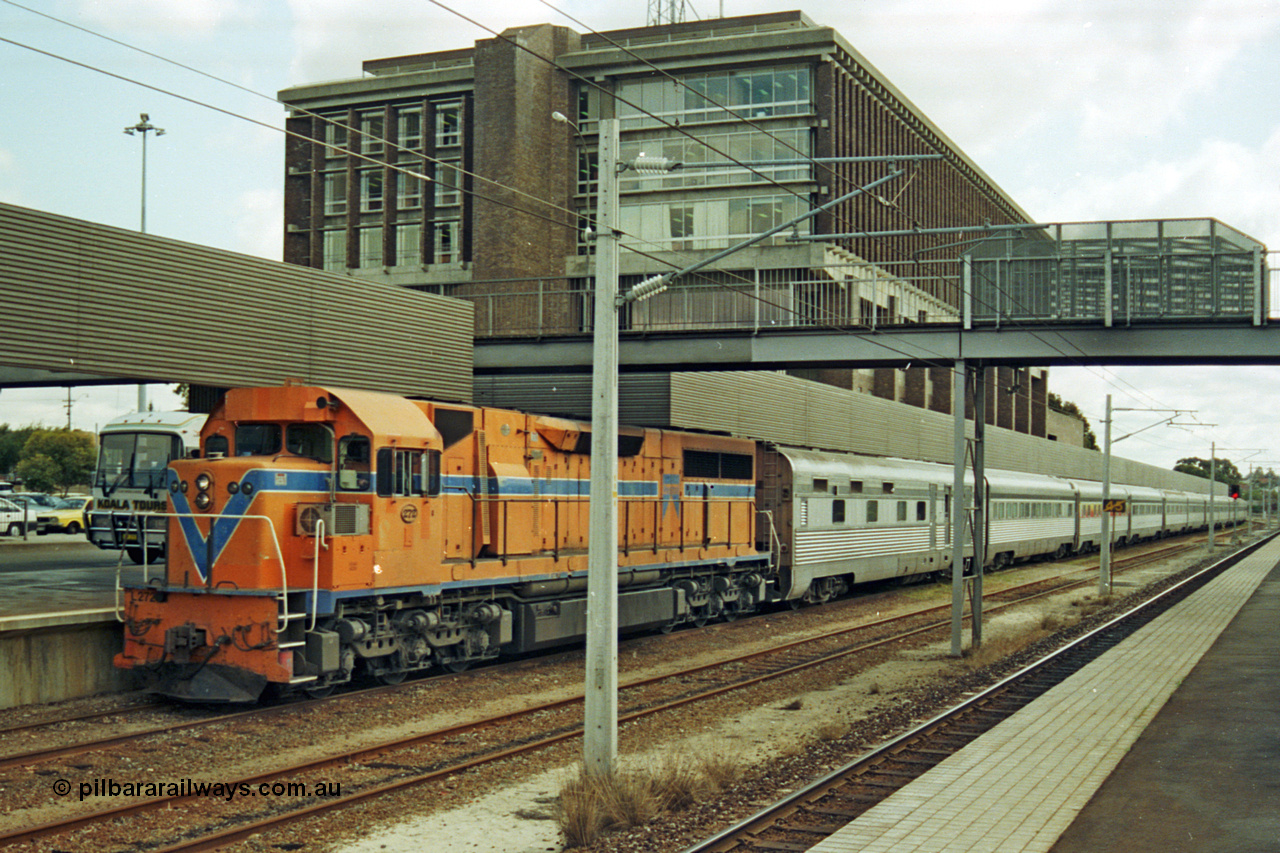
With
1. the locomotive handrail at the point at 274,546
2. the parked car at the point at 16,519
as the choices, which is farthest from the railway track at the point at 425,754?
the parked car at the point at 16,519

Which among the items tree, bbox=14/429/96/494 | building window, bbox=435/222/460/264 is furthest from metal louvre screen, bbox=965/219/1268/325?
tree, bbox=14/429/96/494

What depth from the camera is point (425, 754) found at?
39.9 ft

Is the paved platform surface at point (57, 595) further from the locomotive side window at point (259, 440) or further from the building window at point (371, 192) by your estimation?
the building window at point (371, 192)

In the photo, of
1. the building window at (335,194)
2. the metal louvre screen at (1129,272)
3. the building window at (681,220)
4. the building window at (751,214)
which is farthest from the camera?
the building window at (335,194)

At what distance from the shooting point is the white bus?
27828 millimetres

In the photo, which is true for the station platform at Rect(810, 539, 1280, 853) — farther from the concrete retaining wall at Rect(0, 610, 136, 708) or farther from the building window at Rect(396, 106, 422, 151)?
the building window at Rect(396, 106, 422, 151)

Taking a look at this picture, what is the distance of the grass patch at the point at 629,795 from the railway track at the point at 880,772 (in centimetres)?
87

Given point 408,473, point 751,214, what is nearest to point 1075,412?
point 751,214

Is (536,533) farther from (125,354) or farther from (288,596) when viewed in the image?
(125,354)

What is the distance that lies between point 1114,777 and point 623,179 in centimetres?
4632

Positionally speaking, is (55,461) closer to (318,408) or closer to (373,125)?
(373,125)

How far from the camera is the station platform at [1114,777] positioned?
29.6 feet

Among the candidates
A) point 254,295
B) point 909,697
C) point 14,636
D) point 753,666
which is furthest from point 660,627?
point 14,636

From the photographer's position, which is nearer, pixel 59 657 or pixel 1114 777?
pixel 1114 777
